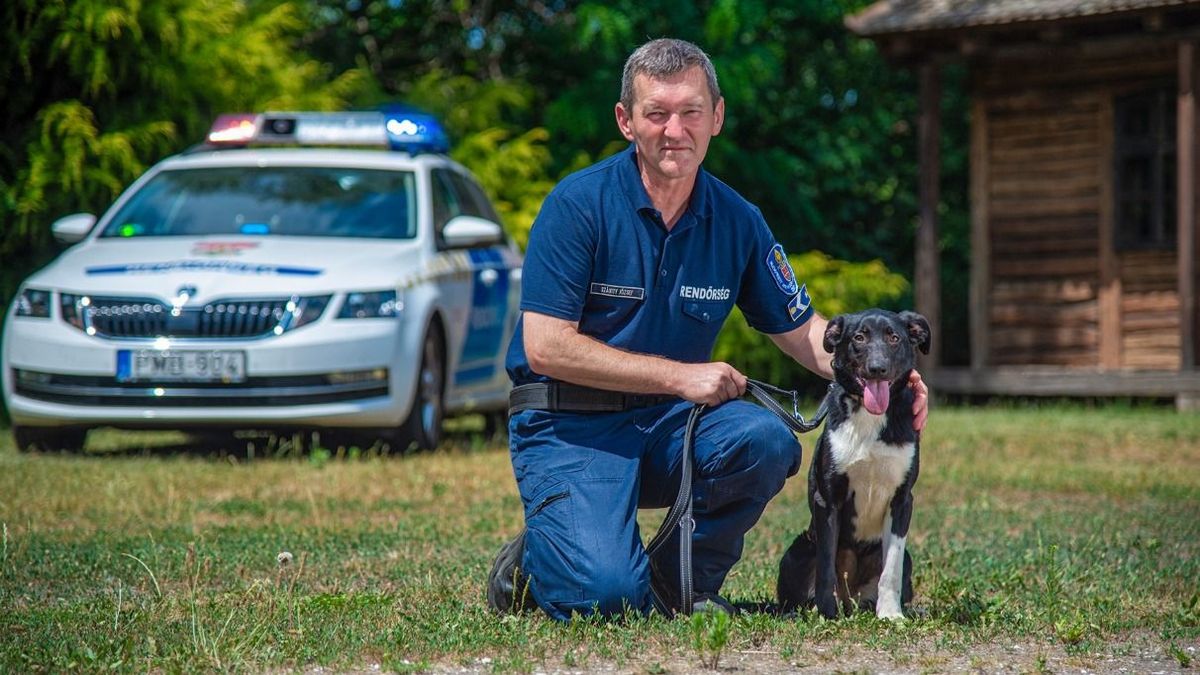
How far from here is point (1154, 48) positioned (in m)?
16.1

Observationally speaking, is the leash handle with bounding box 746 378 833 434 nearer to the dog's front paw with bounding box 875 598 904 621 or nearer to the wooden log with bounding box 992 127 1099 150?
the dog's front paw with bounding box 875 598 904 621

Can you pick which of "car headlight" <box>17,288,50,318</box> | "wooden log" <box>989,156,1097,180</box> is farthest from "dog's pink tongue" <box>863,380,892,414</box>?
"wooden log" <box>989,156,1097,180</box>

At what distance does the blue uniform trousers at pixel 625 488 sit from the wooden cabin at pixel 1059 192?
10945 millimetres

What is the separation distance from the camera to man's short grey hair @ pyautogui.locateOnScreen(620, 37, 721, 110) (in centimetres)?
490

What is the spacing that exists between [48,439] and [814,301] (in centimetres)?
802

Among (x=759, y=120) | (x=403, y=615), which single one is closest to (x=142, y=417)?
(x=403, y=615)

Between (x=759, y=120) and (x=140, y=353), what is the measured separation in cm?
1339

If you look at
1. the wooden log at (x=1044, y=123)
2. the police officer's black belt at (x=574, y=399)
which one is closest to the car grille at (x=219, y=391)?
the police officer's black belt at (x=574, y=399)

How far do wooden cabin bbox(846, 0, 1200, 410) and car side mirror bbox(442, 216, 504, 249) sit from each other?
6799 mm

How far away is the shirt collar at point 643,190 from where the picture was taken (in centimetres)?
500

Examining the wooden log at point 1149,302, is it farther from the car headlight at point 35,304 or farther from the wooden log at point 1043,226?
the car headlight at point 35,304

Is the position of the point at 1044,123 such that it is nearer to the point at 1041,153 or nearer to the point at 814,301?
the point at 1041,153

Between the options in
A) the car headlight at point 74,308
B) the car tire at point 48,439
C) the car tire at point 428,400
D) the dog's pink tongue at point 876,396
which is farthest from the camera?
the car tire at point 48,439

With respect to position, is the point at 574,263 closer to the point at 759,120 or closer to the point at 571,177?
the point at 571,177
